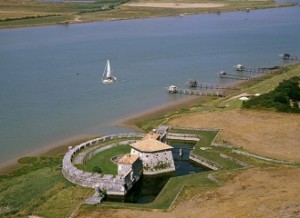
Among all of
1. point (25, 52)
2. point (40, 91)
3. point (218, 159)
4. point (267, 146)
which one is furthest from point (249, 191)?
point (25, 52)

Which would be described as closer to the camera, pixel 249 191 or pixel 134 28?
pixel 249 191

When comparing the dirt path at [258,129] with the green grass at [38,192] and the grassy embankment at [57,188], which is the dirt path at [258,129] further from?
the green grass at [38,192]

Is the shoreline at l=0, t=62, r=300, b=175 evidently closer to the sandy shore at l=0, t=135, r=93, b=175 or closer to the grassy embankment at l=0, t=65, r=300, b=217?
the sandy shore at l=0, t=135, r=93, b=175

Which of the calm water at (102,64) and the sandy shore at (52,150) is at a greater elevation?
the calm water at (102,64)

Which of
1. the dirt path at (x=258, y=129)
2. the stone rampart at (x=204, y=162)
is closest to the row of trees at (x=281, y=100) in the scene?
the dirt path at (x=258, y=129)

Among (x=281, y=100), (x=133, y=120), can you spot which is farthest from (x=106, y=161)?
(x=281, y=100)

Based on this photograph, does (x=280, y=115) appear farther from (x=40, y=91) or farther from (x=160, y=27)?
(x=160, y=27)
